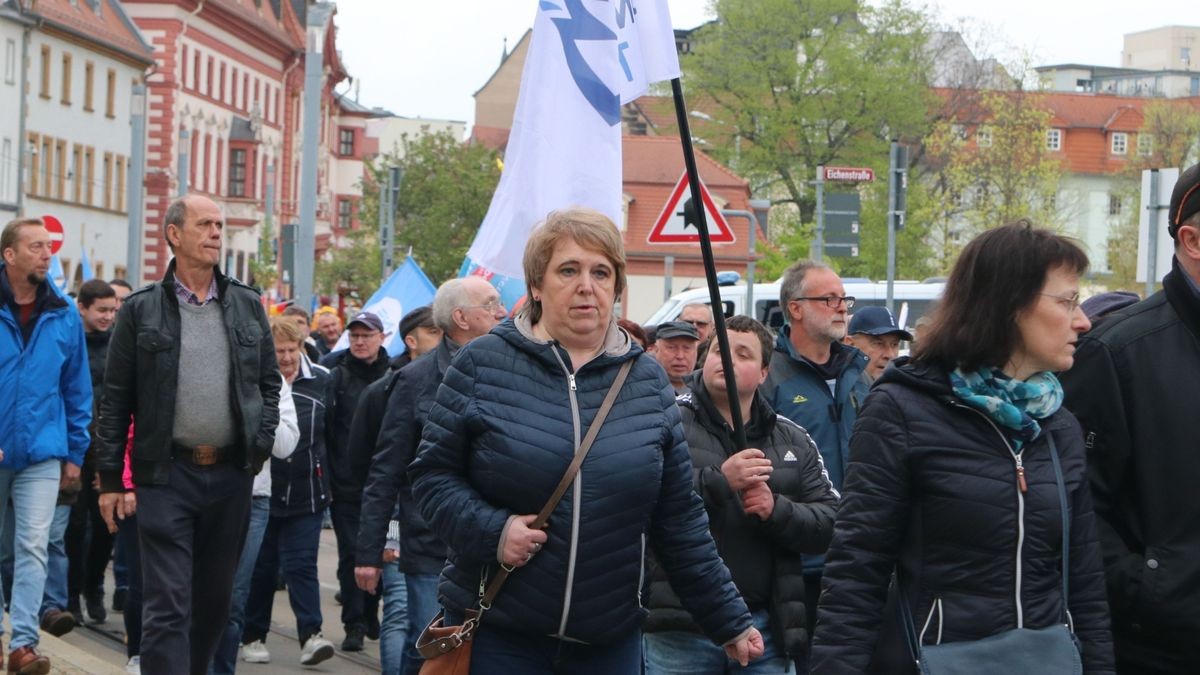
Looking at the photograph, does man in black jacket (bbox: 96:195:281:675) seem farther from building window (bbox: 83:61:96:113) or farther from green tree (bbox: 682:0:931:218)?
building window (bbox: 83:61:96:113)

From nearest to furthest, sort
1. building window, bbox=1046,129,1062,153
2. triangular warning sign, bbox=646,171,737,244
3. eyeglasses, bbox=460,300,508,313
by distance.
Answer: eyeglasses, bbox=460,300,508,313
triangular warning sign, bbox=646,171,737,244
building window, bbox=1046,129,1062,153

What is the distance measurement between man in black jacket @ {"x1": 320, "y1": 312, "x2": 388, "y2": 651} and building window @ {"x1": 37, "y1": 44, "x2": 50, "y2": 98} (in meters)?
61.1

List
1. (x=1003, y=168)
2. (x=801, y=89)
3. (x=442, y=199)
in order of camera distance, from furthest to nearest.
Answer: (x=801, y=89), (x=1003, y=168), (x=442, y=199)

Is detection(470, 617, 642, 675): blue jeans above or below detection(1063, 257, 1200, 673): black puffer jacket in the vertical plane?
below

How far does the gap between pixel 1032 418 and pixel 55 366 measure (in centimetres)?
607

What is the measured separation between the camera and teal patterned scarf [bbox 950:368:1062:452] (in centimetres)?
441

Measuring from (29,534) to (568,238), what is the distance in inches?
192

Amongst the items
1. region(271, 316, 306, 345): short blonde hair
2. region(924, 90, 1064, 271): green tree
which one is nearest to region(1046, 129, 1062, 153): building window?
region(924, 90, 1064, 271): green tree

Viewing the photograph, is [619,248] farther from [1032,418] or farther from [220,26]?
[220,26]

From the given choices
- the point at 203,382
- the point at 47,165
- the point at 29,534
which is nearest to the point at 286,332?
the point at 29,534

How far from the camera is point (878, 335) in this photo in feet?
32.2

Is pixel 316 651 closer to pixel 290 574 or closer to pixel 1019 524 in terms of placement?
pixel 290 574

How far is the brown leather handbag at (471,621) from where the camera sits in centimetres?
485

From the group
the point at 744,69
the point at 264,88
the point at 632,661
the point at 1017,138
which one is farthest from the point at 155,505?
the point at 264,88
